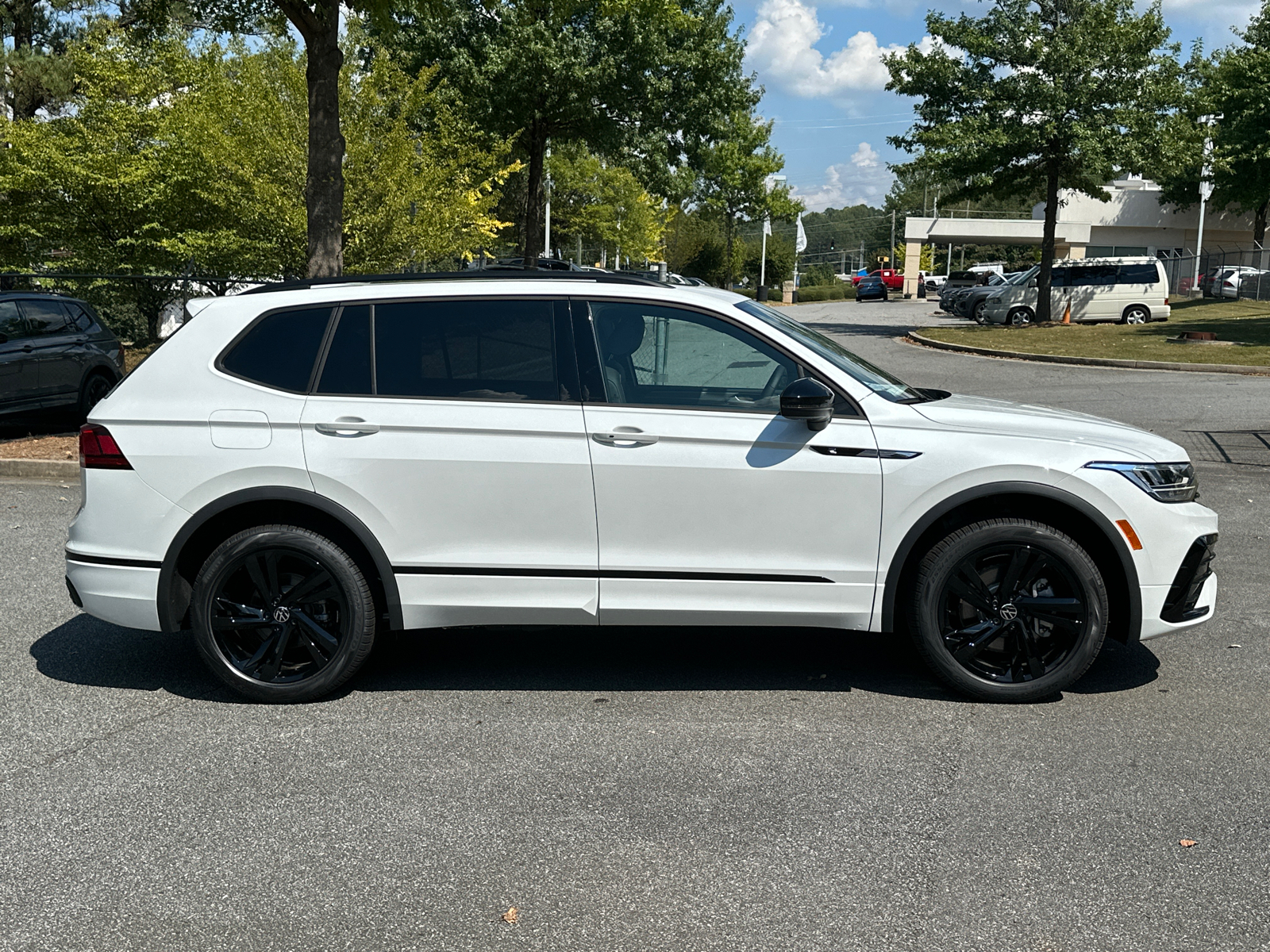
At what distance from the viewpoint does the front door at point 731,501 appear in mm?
4742

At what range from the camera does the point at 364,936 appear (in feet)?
10.5

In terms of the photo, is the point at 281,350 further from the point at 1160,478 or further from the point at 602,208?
the point at 602,208

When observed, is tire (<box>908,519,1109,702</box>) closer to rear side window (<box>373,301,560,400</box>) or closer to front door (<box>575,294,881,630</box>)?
front door (<box>575,294,881,630</box>)

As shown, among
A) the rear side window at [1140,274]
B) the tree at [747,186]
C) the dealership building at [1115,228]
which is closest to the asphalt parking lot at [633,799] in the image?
the rear side window at [1140,274]

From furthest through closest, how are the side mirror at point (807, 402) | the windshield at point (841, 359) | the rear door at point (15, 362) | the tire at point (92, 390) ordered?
the tire at point (92, 390) < the rear door at point (15, 362) < the windshield at point (841, 359) < the side mirror at point (807, 402)

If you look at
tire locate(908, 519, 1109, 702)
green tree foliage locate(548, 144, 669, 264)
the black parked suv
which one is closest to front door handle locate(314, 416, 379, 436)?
tire locate(908, 519, 1109, 702)

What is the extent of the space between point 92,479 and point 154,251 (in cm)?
1740

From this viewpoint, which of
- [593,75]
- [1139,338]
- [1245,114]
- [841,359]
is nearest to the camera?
[841,359]

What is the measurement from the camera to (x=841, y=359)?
16.8 ft

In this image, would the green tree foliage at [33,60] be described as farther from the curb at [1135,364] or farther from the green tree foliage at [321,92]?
the curb at [1135,364]

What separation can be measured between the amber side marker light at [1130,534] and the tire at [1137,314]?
102 feet

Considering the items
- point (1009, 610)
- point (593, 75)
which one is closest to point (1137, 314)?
point (593, 75)

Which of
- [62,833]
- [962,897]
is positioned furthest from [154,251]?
[962,897]

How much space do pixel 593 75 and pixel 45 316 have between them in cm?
1496
